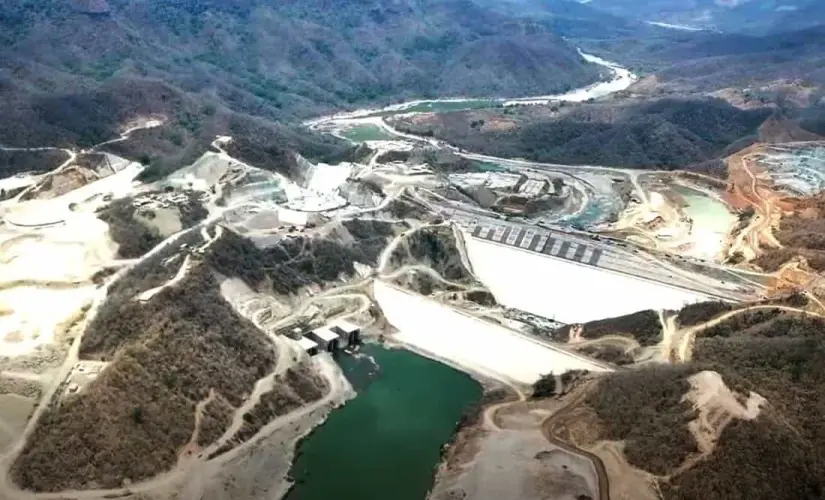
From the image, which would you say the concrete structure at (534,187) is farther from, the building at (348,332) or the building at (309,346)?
the building at (309,346)

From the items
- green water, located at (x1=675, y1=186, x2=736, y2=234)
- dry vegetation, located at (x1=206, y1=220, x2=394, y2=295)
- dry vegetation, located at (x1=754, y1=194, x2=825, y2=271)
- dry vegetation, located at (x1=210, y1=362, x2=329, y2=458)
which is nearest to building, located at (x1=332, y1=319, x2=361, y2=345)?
dry vegetation, located at (x1=210, y1=362, x2=329, y2=458)

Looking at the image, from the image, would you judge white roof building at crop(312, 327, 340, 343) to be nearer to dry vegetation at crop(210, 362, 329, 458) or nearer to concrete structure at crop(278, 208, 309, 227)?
dry vegetation at crop(210, 362, 329, 458)

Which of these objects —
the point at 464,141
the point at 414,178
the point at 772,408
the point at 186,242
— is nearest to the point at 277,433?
the point at 186,242

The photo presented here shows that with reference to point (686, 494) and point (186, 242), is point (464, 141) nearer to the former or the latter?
point (186, 242)

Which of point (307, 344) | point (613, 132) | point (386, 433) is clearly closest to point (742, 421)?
point (386, 433)

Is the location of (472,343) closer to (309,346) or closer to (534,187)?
(309,346)
